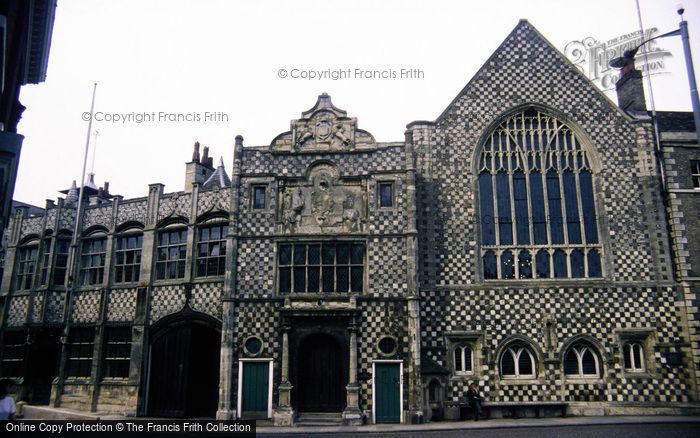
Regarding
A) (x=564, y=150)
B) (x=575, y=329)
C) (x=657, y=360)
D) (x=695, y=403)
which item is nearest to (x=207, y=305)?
(x=575, y=329)

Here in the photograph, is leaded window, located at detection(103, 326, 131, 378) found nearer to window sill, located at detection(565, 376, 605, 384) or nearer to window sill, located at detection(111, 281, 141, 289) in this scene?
window sill, located at detection(111, 281, 141, 289)

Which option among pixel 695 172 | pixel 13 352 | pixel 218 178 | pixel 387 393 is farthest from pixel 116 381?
pixel 695 172

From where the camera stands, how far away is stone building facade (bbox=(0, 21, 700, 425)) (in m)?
22.1

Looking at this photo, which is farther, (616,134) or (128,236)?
(128,236)

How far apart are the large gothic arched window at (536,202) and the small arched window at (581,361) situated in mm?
3203

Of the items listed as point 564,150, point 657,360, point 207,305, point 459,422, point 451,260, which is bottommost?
point 459,422

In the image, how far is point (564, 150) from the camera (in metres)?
25.4

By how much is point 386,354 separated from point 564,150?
510 inches

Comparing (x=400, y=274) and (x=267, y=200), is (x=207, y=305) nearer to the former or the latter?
(x=267, y=200)

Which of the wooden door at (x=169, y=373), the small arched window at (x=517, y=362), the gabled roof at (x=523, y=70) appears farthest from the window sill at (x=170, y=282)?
the small arched window at (x=517, y=362)

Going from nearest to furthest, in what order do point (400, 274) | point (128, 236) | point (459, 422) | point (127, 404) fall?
point (459, 422)
point (400, 274)
point (127, 404)
point (128, 236)

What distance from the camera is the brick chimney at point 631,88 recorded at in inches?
1030

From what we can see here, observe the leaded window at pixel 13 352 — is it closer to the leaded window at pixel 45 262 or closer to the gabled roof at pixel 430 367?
the leaded window at pixel 45 262

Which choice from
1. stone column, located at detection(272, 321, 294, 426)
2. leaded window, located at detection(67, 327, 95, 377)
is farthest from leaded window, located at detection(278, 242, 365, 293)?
leaded window, located at detection(67, 327, 95, 377)
